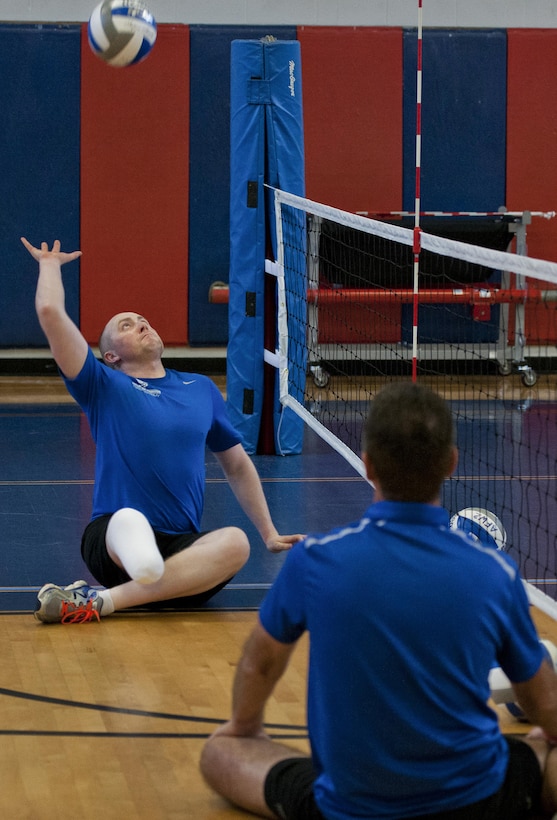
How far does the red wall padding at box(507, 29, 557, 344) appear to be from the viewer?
10.6 metres

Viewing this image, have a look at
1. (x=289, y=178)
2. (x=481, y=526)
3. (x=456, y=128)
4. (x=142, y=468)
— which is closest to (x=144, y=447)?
(x=142, y=468)

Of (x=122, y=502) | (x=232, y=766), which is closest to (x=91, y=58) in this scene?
(x=122, y=502)

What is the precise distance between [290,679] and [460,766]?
137 centimetres

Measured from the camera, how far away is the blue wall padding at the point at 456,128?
1052 cm

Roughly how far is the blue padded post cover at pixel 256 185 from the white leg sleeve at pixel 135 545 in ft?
10.8

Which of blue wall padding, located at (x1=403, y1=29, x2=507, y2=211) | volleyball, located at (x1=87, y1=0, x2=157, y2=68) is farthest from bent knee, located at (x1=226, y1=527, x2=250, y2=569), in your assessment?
blue wall padding, located at (x1=403, y1=29, x2=507, y2=211)

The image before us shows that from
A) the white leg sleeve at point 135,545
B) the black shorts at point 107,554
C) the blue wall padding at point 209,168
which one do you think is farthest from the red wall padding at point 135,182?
the white leg sleeve at point 135,545

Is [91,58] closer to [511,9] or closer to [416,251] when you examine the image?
[511,9]

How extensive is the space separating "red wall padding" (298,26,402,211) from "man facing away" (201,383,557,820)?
28.0 ft

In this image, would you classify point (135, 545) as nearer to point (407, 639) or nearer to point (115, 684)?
point (115, 684)

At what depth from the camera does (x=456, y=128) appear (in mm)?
10656

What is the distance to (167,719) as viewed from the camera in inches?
129

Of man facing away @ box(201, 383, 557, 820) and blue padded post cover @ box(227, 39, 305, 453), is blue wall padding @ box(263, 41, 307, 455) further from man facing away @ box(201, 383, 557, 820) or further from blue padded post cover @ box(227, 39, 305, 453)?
man facing away @ box(201, 383, 557, 820)

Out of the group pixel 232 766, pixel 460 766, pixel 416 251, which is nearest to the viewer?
pixel 460 766
